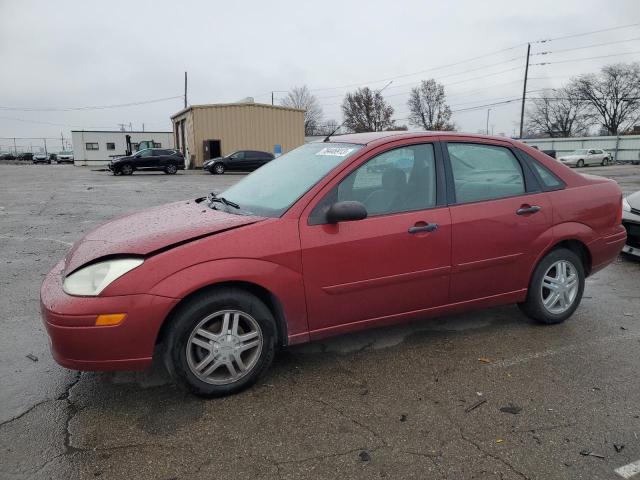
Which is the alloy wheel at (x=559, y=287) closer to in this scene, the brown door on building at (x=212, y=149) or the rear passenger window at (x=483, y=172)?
the rear passenger window at (x=483, y=172)

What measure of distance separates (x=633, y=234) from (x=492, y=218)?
11.8 feet

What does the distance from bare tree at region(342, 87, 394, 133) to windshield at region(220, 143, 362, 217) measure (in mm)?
58932

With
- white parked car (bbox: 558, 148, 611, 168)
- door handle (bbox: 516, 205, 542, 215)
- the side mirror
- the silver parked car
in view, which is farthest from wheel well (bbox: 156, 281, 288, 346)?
white parked car (bbox: 558, 148, 611, 168)

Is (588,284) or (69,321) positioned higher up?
(69,321)

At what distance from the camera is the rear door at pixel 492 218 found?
143 inches

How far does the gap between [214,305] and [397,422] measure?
124 centimetres

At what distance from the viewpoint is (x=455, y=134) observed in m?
3.89

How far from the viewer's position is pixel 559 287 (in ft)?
13.6

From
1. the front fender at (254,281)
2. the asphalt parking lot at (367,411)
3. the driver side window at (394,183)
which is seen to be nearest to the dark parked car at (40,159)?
the asphalt parking lot at (367,411)

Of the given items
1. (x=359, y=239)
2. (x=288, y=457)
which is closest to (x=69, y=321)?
(x=288, y=457)

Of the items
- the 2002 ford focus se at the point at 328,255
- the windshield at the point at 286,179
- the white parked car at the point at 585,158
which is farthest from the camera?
the white parked car at the point at 585,158

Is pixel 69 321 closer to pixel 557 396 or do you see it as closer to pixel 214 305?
pixel 214 305

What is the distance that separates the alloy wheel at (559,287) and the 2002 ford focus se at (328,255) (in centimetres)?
2

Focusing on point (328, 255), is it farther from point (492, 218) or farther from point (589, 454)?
point (589, 454)
